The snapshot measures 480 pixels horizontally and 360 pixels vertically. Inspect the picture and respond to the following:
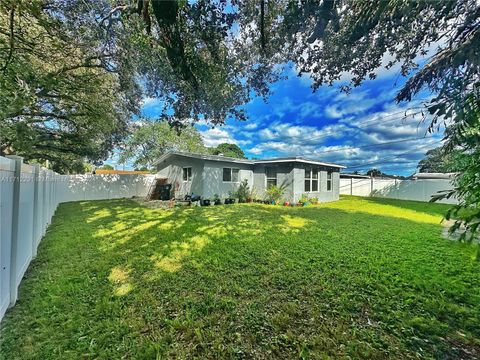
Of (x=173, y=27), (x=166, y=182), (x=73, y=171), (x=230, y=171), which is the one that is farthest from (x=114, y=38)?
(x=73, y=171)

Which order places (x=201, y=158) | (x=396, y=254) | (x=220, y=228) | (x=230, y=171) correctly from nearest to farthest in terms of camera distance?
(x=396, y=254)
(x=220, y=228)
(x=201, y=158)
(x=230, y=171)

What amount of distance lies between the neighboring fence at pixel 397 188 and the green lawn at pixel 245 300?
12557mm

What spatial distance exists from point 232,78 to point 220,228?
4205mm

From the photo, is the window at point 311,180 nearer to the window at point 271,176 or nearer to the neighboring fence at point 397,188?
the window at point 271,176

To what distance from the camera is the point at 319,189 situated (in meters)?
14.4

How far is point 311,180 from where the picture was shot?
13.9 m

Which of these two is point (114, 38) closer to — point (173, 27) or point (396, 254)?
point (173, 27)

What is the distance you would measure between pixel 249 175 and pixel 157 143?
53.4ft

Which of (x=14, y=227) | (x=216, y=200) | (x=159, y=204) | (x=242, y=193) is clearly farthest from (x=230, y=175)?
(x=14, y=227)

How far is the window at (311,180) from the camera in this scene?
13.6 m

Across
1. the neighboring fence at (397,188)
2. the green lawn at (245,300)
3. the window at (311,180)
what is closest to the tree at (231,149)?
the neighboring fence at (397,188)

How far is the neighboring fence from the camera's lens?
14.6 m

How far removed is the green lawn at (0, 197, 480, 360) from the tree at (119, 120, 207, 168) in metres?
21.8

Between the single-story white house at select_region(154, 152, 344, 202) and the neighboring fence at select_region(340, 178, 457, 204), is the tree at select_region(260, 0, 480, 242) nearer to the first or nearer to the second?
the single-story white house at select_region(154, 152, 344, 202)
